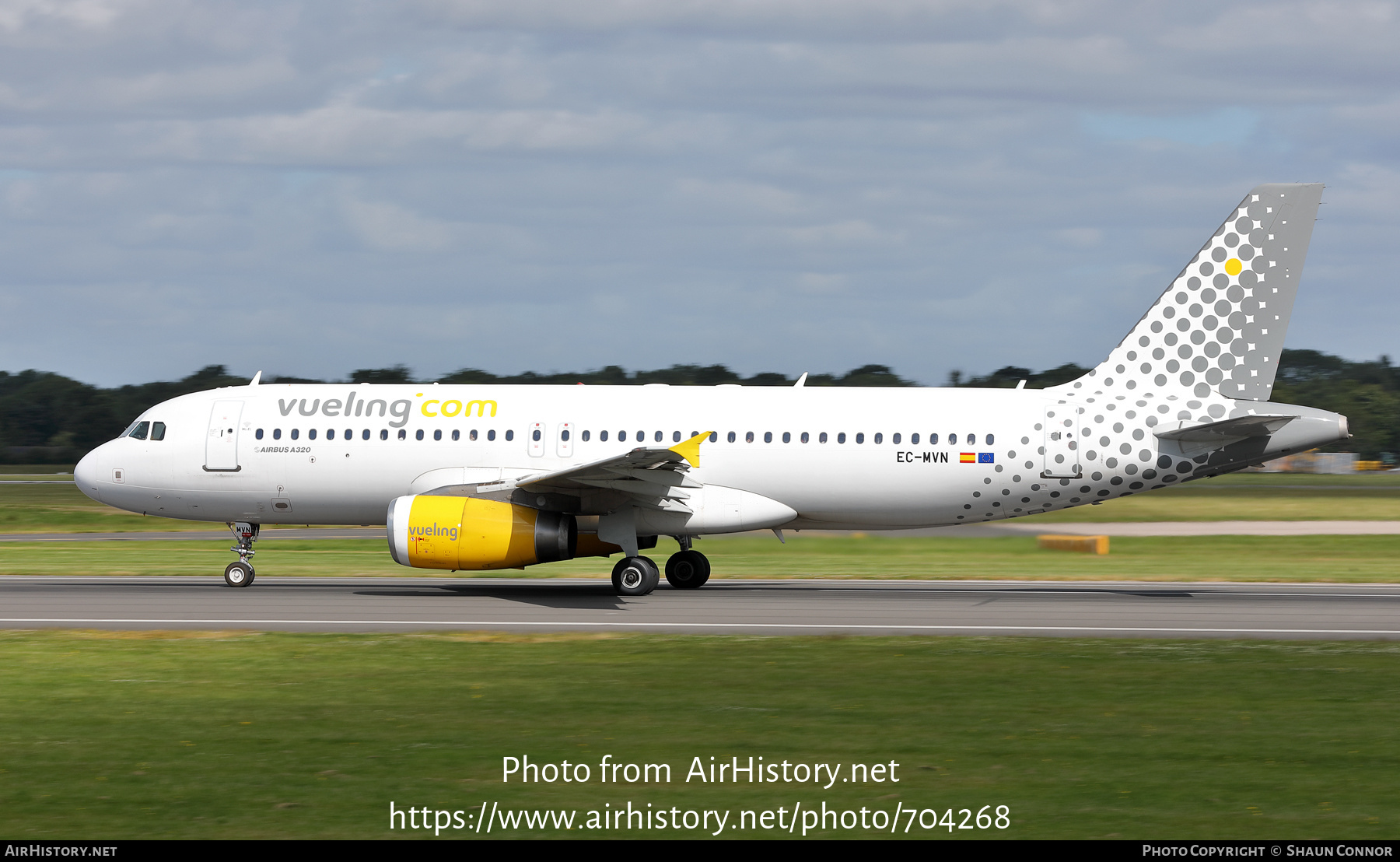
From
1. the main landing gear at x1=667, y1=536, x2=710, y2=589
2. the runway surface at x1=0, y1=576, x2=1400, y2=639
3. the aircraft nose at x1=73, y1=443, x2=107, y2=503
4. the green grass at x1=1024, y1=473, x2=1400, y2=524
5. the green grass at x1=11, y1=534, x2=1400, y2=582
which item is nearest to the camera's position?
the runway surface at x1=0, y1=576, x2=1400, y2=639

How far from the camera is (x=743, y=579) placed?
30391 millimetres

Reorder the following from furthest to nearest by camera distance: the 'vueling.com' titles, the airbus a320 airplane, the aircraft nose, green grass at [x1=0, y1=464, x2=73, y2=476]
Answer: green grass at [x1=0, y1=464, x2=73, y2=476], the aircraft nose, the 'vueling.com' titles, the airbus a320 airplane

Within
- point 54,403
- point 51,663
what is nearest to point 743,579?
point 51,663

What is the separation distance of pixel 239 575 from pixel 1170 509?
3351 centimetres

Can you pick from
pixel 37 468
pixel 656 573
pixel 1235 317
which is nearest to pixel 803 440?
pixel 656 573

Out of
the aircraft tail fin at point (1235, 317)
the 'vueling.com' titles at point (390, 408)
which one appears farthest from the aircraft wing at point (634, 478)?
the aircraft tail fin at point (1235, 317)

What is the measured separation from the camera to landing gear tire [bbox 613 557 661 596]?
84.2ft

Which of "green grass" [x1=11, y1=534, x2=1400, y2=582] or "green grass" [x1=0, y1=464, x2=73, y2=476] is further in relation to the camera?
"green grass" [x1=0, y1=464, x2=73, y2=476]

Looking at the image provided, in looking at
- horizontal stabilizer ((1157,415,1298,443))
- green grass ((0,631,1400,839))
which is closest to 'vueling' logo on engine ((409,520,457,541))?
green grass ((0,631,1400,839))

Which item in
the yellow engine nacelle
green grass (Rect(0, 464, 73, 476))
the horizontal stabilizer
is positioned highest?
the horizontal stabilizer

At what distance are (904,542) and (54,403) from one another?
89.3 m

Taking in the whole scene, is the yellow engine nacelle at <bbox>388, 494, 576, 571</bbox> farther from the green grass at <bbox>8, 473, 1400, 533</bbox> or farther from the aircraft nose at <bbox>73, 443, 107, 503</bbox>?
the green grass at <bbox>8, 473, 1400, 533</bbox>

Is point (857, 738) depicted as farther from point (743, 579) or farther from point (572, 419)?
point (743, 579)

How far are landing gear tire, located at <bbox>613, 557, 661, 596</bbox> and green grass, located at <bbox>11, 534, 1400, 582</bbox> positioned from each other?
19.6ft
